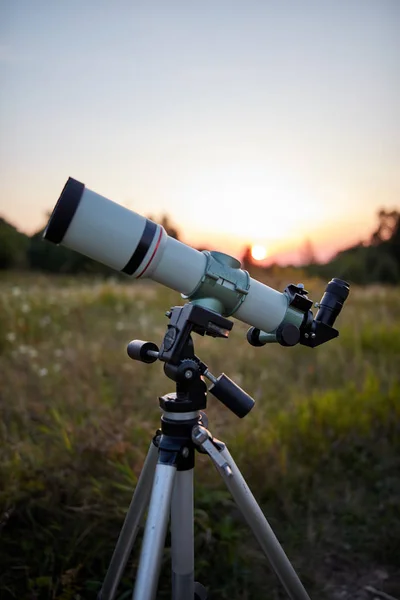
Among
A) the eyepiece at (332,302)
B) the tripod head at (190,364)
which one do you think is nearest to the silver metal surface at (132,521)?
the tripod head at (190,364)

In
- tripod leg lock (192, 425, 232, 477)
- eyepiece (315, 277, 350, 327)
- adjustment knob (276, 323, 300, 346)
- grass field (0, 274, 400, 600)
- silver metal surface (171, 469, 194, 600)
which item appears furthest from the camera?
grass field (0, 274, 400, 600)

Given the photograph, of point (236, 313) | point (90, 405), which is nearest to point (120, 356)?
point (90, 405)

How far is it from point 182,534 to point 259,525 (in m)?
0.28

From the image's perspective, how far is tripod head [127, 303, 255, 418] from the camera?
1682 mm

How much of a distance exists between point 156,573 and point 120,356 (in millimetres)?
3530

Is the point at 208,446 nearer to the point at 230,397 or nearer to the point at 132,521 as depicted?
the point at 230,397

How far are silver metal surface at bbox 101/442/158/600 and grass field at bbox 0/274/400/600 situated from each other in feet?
0.81

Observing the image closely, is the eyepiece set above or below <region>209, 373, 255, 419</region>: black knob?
above

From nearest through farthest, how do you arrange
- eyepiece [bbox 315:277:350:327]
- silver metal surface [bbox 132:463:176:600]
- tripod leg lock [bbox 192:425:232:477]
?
silver metal surface [bbox 132:463:176:600] → tripod leg lock [bbox 192:425:232:477] → eyepiece [bbox 315:277:350:327]

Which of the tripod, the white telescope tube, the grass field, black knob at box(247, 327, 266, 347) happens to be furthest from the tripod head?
the grass field

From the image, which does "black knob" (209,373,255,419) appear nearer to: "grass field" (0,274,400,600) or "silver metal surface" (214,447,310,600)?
"silver metal surface" (214,447,310,600)

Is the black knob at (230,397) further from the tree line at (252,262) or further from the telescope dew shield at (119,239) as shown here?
the tree line at (252,262)

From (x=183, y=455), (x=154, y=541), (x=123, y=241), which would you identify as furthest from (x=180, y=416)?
(x=123, y=241)

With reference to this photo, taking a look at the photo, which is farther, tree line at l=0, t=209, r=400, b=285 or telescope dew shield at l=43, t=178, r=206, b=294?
tree line at l=0, t=209, r=400, b=285
